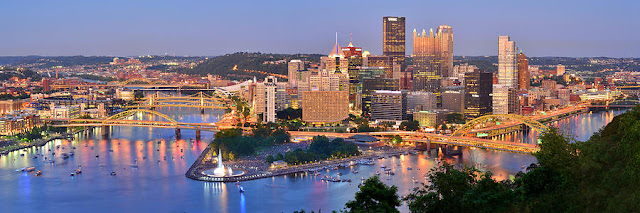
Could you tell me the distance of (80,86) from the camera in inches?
2144

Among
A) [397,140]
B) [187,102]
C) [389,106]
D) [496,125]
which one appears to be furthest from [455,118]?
[187,102]

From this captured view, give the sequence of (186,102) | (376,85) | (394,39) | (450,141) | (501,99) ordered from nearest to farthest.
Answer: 1. (450,141)
2. (501,99)
3. (376,85)
4. (186,102)
5. (394,39)

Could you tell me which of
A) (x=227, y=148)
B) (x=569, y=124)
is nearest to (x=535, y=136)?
(x=569, y=124)

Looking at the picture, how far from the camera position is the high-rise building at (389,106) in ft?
103

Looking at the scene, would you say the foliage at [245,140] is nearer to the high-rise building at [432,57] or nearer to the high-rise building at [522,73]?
the high-rise building at [432,57]

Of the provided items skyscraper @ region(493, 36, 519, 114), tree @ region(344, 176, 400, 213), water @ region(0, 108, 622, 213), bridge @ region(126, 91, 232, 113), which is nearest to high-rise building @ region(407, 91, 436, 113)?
skyscraper @ region(493, 36, 519, 114)

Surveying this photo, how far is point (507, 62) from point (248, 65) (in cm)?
2762

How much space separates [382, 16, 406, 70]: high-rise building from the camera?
4919cm

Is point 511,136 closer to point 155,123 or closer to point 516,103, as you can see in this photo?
point 516,103

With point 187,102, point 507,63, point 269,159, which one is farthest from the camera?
point 187,102

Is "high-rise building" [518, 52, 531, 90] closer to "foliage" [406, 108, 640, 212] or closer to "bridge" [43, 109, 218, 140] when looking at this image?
"bridge" [43, 109, 218, 140]

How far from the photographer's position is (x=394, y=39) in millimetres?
49469

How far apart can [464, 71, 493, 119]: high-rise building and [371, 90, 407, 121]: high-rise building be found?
2983mm

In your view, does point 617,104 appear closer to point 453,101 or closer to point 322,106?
point 453,101
